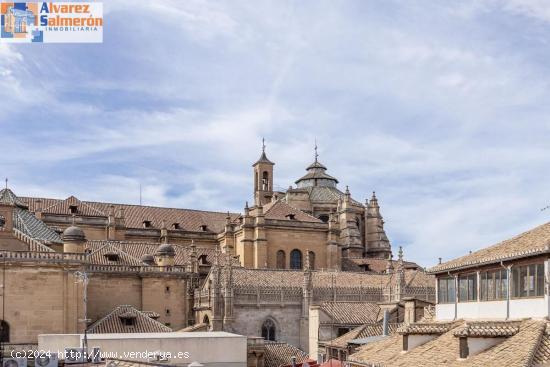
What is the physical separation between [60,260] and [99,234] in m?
22.0

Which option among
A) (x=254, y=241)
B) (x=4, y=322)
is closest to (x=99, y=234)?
(x=254, y=241)

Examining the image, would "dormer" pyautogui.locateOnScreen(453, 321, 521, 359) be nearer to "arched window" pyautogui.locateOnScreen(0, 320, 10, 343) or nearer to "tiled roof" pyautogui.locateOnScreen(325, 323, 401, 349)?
"tiled roof" pyautogui.locateOnScreen(325, 323, 401, 349)

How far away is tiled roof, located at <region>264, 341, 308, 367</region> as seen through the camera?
44875 mm

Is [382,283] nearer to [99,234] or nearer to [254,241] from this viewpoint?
[254,241]

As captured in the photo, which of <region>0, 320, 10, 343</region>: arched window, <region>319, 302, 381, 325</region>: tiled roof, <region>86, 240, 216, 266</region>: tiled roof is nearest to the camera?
<region>0, 320, 10, 343</region>: arched window

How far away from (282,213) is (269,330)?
18.2 metres

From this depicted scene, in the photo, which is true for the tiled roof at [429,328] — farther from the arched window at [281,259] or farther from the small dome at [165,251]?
the arched window at [281,259]

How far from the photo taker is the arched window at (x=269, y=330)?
170 ft

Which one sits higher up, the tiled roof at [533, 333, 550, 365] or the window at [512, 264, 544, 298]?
the window at [512, 264, 544, 298]

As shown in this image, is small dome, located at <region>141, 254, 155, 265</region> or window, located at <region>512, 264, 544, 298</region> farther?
small dome, located at <region>141, 254, 155, 265</region>

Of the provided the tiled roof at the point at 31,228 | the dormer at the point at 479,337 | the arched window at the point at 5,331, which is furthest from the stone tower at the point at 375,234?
the dormer at the point at 479,337

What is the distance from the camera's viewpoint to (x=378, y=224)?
261 feet

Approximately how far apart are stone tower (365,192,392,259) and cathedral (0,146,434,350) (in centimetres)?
16

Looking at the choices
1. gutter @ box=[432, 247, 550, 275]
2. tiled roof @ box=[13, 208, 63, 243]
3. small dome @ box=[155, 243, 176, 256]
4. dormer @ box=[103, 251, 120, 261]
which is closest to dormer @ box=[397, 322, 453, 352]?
gutter @ box=[432, 247, 550, 275]
